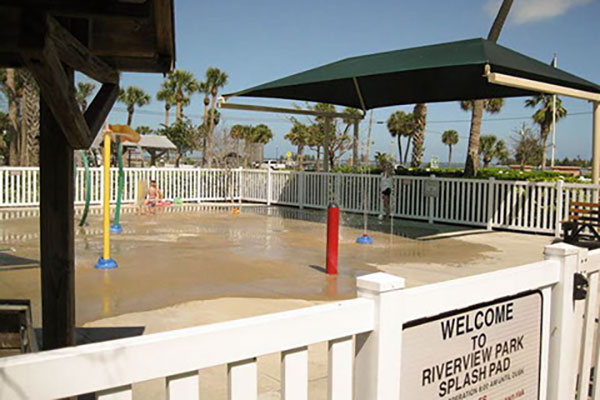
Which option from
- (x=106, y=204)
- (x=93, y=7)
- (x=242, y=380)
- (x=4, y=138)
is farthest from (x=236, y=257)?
(x=4, y=138)

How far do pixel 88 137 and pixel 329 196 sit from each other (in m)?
13.9

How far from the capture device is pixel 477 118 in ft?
57.3

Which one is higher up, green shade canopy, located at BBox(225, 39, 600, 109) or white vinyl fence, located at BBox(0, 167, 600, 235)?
green shade canopy, located at BBox(225, 39, 600, 109)

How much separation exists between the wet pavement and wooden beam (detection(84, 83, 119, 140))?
2303 mm

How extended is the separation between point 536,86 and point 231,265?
631 cm

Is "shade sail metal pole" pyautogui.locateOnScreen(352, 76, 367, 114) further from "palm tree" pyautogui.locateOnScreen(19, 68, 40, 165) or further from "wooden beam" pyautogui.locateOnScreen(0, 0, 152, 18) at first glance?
"palm tree" pyautogui.locateOnScreen(19, 68, 40, 165)

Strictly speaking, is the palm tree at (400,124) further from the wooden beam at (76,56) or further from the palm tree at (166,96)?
the wooden beam at (76,56)

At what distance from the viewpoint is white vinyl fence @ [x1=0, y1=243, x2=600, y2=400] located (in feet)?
4.39

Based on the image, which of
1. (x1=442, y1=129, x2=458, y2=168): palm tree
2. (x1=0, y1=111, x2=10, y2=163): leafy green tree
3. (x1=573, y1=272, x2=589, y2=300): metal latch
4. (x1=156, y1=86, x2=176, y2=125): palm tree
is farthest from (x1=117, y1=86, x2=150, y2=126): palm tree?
(x1=573, y1=272, x2=589, y2=300): metal latch

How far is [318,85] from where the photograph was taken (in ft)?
48.5

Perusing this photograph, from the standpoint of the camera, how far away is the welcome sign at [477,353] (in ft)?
6.68

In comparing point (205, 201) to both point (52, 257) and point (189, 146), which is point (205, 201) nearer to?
point (52, 257)

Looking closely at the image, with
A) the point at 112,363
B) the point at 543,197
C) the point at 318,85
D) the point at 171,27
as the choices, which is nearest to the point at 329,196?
the point at 318,85

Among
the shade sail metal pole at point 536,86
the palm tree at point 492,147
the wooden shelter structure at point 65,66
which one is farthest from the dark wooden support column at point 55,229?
the palm tree at point 492,147
